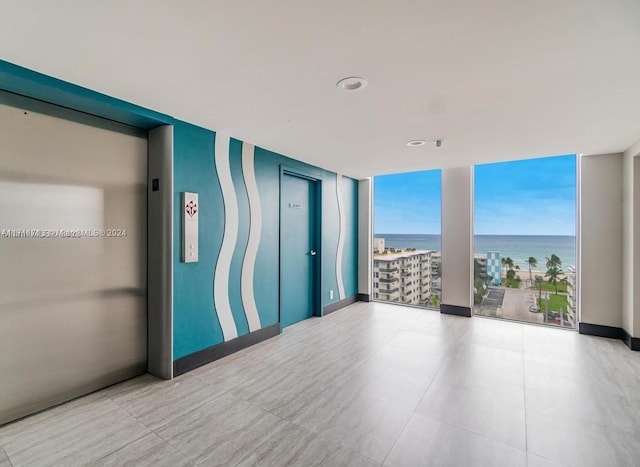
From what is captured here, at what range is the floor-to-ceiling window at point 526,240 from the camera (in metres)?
4.64

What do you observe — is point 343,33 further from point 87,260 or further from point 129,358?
point 129,358

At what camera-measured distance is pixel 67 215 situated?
2553mm

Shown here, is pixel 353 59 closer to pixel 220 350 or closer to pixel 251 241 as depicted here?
pixel 251 241

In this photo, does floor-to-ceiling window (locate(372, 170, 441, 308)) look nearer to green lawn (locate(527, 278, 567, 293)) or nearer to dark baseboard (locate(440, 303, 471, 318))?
dark baseboard (locate(440, 303, 471, 318))

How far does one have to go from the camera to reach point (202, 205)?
130 inches

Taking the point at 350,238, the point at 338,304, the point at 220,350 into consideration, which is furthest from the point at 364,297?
the point at 220,350

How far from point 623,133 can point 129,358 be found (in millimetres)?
5835

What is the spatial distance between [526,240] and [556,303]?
1.07m

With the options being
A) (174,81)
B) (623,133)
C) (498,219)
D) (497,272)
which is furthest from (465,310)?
(174,81)

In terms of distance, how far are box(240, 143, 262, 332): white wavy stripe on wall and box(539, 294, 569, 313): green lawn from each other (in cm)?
452

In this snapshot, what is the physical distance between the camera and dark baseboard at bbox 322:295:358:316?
212 inches

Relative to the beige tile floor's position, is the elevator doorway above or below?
above

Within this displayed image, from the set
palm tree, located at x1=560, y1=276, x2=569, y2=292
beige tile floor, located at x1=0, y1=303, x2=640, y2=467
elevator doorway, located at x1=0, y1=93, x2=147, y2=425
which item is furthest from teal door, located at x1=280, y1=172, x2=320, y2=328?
palm tree, located at x1=560, y1=276, x2=569, y2=292

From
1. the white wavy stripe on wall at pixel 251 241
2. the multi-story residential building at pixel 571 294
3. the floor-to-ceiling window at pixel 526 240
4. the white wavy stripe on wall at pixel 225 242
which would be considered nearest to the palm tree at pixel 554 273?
the floor-to-ceiling window at pixel 526 240
